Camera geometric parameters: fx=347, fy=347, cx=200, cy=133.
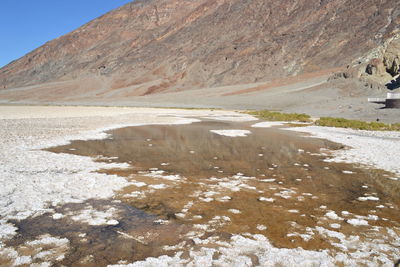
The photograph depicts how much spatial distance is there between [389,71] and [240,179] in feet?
167

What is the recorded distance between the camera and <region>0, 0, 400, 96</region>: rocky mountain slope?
83.5m

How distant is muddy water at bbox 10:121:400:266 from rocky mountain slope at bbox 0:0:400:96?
60.2 meters

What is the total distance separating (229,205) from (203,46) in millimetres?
108620

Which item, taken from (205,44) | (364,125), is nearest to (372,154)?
(364,125)

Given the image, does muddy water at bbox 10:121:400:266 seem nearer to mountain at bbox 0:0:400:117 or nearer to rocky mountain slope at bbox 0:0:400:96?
mountain at bbox 0:0:400:117

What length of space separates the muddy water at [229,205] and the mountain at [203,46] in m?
58.2

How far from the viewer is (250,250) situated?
4.26 meters

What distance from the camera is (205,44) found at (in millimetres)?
111250

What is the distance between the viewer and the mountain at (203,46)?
273ft

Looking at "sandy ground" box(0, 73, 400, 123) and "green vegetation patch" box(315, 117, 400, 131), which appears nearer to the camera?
"green vegetation patch" box(315, 117, 400, 131)

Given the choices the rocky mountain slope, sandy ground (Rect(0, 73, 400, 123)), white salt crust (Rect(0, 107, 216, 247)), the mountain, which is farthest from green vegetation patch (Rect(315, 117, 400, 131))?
the rocky mountain slope

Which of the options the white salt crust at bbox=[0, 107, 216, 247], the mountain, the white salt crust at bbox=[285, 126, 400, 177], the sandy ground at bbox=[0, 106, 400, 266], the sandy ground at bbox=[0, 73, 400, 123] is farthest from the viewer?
the mountain

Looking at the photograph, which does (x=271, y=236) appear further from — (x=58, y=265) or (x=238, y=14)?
(x=238, y=14)

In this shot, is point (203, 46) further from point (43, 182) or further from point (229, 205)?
point (229, 205)
